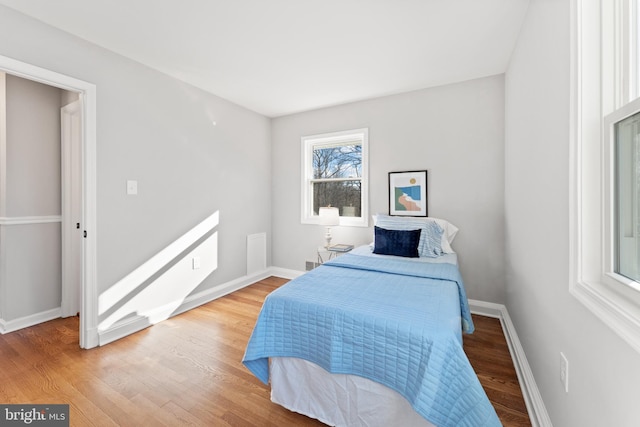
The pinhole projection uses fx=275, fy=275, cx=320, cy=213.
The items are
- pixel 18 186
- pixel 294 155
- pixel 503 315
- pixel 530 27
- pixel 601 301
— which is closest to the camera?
pixel 601 301

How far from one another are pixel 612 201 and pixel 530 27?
1504 mm

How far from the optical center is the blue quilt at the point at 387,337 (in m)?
1.15

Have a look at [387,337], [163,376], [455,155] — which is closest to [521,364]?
[387,337]

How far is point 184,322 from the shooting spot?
2.77 meters

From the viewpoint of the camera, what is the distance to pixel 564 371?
1.19 m

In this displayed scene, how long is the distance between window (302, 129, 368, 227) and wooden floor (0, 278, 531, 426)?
188 centimetres

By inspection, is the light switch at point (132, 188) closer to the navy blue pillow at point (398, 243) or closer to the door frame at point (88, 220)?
the door frame at point (88, 220)

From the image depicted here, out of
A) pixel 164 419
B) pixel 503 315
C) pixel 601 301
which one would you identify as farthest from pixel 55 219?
pixel 503 315

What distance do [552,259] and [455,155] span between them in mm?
1893

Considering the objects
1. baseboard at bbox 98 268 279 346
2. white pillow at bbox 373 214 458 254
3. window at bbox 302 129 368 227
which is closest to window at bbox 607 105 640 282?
white pillow at bbox 373 214 458 254

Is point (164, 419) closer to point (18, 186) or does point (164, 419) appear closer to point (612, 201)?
point (612, 201)

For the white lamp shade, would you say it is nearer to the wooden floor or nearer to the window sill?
the wooden floor

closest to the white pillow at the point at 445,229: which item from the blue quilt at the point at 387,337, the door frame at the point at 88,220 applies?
the blue quilt at the point at 387,337

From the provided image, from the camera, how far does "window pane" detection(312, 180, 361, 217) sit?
3.79m
